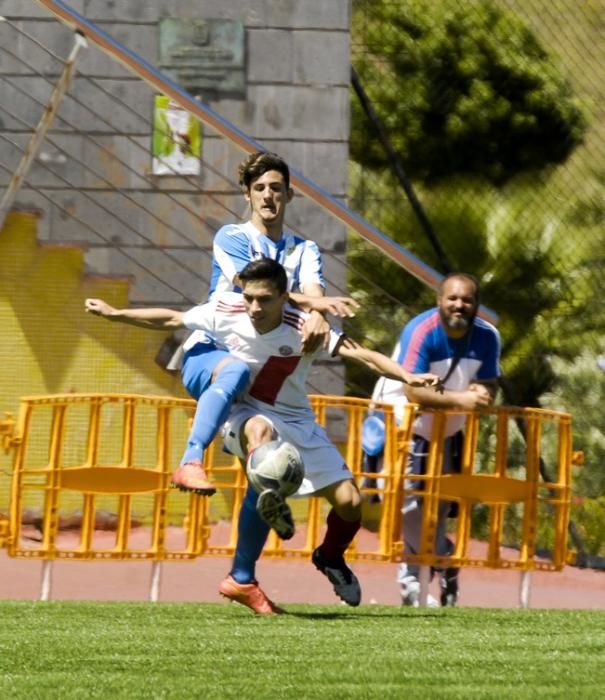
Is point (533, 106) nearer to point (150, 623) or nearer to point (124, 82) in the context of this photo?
point (124, 82)

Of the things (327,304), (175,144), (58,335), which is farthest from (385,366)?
(175,144)

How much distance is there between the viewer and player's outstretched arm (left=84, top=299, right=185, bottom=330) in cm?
834

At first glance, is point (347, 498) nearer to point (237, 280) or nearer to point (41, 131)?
point (237, 280)

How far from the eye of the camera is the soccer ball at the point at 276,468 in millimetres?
7734

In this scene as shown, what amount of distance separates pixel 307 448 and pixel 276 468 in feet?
1.88

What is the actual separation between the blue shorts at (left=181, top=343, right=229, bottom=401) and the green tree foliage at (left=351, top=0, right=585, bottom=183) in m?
7.19

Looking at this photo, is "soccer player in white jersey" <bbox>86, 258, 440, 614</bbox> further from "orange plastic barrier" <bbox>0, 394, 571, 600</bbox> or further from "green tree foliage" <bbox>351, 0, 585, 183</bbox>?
"green tree foliage" <bbox>351, 0, 585, 183</bbox>

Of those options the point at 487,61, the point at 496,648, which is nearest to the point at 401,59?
the point at 487,61

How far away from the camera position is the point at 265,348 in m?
8.23

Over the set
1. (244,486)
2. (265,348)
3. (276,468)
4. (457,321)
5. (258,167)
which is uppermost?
(258,167)

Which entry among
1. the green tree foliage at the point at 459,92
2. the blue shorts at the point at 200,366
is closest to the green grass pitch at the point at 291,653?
the blue shorts at the point at 200,366

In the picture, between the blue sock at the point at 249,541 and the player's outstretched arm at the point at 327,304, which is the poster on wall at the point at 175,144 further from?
the blue sock at the point at 249,541

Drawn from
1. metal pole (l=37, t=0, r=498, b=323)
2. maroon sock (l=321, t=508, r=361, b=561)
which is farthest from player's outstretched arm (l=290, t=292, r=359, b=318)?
metal pole (l=37, t=0, r=498, b=323)

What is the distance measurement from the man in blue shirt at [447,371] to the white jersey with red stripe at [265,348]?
5.51 ft
